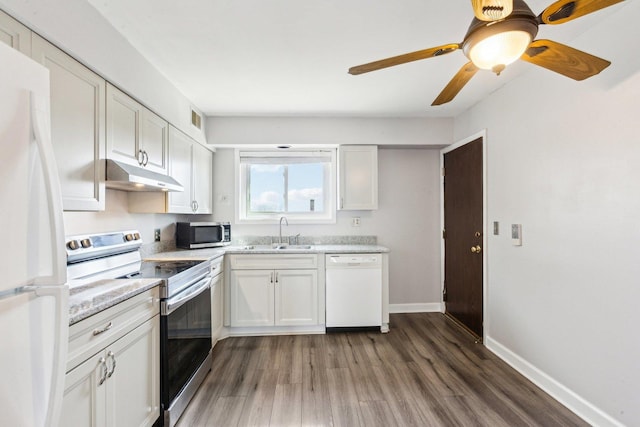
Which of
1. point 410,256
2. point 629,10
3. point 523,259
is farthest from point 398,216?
point 629,10

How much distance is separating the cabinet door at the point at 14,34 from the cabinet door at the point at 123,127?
1.50ft

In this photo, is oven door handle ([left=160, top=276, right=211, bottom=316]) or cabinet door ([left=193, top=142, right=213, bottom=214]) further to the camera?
cabinet door ([left=193, top=142, right=213, bottom=214])

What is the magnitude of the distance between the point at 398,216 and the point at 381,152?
0.86 meters

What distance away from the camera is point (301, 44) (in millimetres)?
1786

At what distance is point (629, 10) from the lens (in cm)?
145

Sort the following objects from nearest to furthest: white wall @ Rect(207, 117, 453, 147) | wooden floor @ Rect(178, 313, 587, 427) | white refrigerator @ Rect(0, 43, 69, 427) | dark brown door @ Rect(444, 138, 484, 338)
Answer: white refrigerator @ Rect(0, 43, 69, 427) → wooden floor @ Rect(178, 313, 587, 427) → dark brown door @ Rect(444, 138, 484, 338) → white wall @ Rect(207, 117, 453, 147)

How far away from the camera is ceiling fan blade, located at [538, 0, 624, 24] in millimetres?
897

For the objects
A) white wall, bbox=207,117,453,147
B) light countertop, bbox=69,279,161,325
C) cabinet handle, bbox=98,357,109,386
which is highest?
white wall, bbox=207,117,453,147

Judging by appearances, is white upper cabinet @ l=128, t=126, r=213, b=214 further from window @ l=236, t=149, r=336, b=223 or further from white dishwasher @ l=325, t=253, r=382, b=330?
white dishwasher @ l=325, t=253, r=382, b=330

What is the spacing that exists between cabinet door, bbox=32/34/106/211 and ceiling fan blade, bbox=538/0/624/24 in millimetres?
2043

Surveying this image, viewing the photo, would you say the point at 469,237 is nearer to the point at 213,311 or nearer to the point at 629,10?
the point at 629,10

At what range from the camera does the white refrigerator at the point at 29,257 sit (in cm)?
64

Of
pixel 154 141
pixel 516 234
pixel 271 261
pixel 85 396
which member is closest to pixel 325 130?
pixel 271 261

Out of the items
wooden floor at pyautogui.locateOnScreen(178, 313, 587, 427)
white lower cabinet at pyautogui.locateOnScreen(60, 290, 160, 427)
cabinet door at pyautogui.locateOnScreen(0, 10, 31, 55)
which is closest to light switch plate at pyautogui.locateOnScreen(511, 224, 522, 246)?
wooden floor at pyautogui.locateOnScreen(178, 313, 587, 427)
